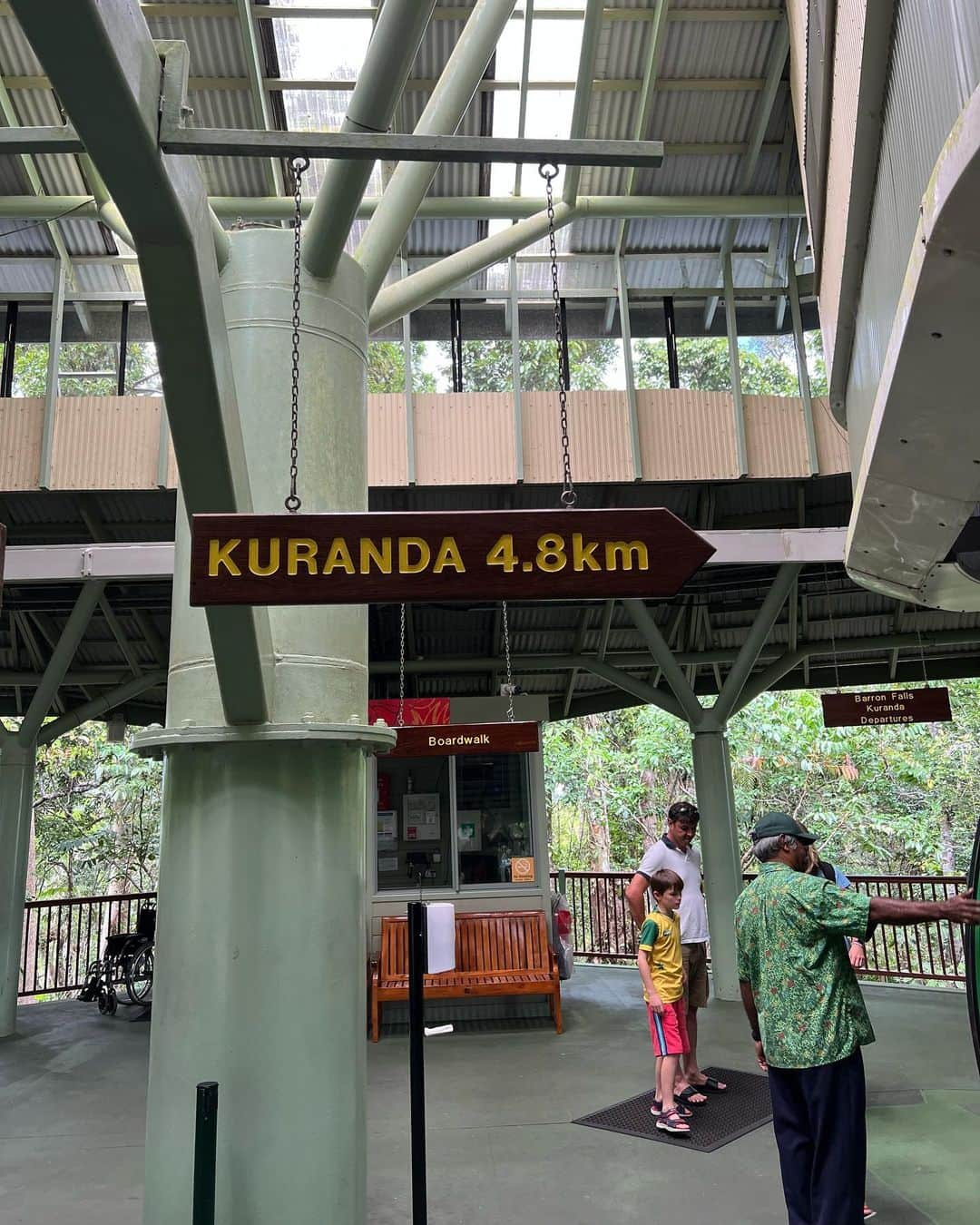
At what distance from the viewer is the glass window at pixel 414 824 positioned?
36.1ft

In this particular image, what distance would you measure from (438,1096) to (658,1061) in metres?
1.95

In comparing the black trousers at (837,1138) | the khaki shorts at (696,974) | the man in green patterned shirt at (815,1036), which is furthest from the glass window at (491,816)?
the black trousers at (837,1138)

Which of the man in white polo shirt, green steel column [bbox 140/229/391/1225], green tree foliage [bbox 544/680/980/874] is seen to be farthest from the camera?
green tree foliage [bbox 544/680/980/874]

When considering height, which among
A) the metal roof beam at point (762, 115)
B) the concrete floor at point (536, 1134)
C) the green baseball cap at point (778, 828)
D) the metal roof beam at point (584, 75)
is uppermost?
the metal roof beam at point (762, 115)

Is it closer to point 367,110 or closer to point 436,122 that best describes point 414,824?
point 436,122

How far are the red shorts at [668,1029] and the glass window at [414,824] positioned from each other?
15.6 ft

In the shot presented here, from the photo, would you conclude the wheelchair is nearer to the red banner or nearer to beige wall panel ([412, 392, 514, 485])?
the red banner

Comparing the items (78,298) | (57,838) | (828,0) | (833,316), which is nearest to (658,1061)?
(833,316)

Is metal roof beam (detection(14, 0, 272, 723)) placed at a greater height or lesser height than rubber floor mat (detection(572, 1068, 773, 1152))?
greater

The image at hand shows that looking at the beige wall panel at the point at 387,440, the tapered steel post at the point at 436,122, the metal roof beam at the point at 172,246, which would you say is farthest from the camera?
the beige wall panel at the point at 387,440

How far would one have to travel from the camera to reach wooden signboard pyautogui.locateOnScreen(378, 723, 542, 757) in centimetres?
734

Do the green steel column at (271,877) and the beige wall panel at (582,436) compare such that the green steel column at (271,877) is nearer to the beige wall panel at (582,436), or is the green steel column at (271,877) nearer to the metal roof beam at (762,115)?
the beige wall panel at (582,436)

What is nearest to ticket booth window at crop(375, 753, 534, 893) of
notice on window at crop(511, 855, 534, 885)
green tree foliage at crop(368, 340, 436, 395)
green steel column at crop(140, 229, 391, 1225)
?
notice on window at crop(511, 855, 534, 885)

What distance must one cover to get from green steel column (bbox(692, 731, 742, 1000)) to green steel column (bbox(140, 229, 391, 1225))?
7.84m
